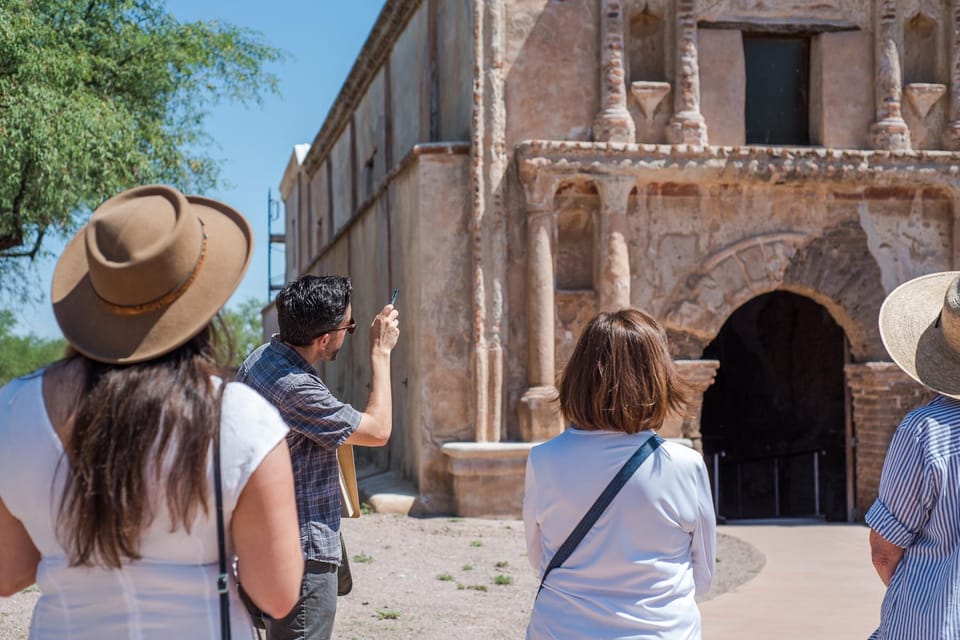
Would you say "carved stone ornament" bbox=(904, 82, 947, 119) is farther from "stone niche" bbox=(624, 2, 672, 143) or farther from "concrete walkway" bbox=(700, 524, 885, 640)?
"concrete walkway" bbox=(700, 524, 885, 640)

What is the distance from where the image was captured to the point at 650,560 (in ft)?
9.85

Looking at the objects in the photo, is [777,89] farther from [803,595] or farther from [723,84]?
[803,595]

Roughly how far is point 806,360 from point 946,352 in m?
15.4

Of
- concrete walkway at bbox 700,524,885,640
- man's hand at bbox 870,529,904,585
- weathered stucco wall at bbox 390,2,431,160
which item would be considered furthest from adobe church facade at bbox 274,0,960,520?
man's hand at bbox 870,529,904,585

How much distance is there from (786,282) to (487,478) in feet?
12.9

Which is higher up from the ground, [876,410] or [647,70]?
[647,70]

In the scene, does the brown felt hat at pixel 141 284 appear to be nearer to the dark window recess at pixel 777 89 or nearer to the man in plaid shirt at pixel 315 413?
the man in plaid shirt at pixel 315 413

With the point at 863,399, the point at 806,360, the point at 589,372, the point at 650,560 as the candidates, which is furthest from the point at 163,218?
the point at 806,360

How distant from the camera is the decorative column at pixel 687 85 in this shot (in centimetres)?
1245

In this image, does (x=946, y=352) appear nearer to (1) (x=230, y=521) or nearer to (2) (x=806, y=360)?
(1) (x=230, y=521)

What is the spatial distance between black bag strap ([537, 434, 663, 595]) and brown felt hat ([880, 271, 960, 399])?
0.79 metres

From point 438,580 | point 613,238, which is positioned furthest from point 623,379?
point 613,238

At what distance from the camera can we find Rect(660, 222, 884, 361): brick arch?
12.5 meters

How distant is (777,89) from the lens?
13.3 m
